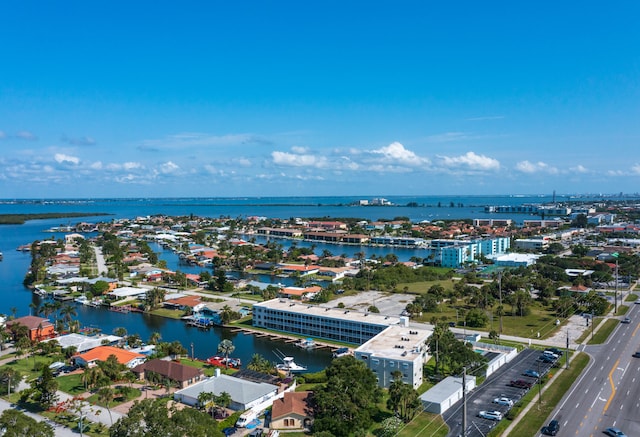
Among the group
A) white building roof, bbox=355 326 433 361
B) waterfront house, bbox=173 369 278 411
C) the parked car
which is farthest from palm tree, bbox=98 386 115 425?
the parked car

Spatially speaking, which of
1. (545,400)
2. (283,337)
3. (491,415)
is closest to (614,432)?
(545,400)

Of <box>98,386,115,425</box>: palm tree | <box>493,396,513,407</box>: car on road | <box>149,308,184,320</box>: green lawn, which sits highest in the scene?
<box>98,386,115,425</box>: palm tree

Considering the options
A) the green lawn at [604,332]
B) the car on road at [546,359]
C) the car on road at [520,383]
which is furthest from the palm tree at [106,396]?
the green lawn at [604,332]

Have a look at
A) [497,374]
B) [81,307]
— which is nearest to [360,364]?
[497,374]

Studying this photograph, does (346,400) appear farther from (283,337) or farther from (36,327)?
(36,327)

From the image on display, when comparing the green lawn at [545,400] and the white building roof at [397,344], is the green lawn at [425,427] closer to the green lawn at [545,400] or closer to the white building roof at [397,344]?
the green lawn at [545,400]

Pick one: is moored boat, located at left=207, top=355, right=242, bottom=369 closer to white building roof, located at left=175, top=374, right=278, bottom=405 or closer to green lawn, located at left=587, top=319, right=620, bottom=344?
white building roof, located at left=175, top=374, right=278, bottom=405
